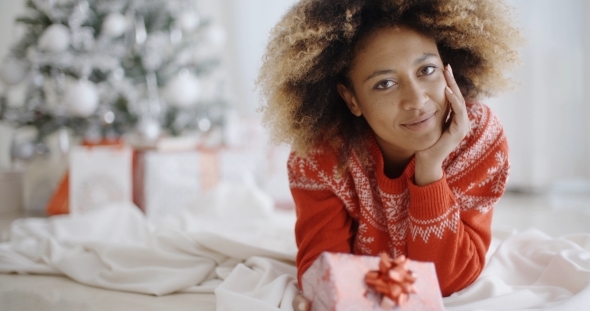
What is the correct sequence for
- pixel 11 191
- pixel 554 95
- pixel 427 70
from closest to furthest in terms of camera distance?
pixel 427 70 → pixel 11 191 → pixel 554 95

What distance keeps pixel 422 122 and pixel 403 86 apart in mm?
83

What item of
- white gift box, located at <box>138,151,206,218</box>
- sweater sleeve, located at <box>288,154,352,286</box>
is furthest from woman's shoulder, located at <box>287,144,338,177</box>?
white gift box, located at <box>138,151,206,218</box>

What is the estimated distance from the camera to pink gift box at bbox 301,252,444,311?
2.64 feet

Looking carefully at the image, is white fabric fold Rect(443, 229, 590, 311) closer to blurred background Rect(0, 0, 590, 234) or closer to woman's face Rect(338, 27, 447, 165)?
woman's face Rect(338, 27, 447, 165)

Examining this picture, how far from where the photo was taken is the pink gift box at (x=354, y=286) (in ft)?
2.64

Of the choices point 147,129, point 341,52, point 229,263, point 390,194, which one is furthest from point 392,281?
point 147,129

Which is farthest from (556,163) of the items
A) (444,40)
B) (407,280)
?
(407,280)

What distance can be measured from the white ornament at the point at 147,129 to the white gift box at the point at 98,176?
20 centimetres

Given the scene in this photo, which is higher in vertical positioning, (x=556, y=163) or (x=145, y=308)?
(x=556, y=163)

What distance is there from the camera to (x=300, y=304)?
36.9 inches

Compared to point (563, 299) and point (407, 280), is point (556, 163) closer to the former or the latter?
point (563, 299)

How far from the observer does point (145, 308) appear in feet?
3.79

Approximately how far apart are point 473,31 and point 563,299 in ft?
1.91

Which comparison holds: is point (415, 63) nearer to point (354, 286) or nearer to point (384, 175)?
point (384, 175)
